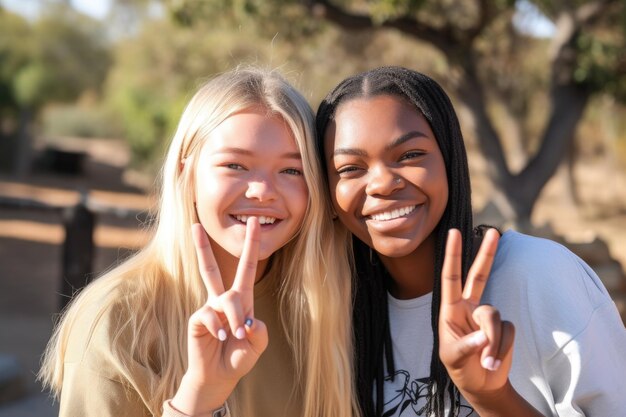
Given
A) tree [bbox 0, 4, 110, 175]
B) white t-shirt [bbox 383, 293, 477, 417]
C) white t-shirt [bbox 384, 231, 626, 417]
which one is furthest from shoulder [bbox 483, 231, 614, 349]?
tree [bbox 0, 4, 110, 175]

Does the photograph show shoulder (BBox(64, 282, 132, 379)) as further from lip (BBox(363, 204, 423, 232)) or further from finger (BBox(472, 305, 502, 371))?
finger (BBox(472, 305, 502, 371))

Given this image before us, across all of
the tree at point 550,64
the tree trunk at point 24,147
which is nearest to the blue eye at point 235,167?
the tree at point 550,64

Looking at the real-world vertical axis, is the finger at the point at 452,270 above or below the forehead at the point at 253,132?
below

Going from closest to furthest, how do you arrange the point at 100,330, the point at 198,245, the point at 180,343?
the point at 198,245 < the point at 100,330 < the point at 180,343

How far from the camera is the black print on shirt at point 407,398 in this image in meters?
2.04

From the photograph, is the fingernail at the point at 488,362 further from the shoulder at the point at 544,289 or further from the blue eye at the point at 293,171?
the blue eye at the point at 293,171

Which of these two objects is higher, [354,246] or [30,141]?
[30,141]

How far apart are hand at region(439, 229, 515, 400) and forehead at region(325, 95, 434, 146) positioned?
471 millimetres

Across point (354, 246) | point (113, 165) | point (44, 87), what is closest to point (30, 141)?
point (44, 87)

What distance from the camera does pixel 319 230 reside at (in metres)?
2.19

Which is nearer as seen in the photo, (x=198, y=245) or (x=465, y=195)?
(x=198, y=245)

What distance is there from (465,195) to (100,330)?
3.14 ft

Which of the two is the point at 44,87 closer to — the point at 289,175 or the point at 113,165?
the point at 113,165

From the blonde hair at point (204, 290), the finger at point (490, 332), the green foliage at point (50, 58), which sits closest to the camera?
the finger at point (490, 332)
